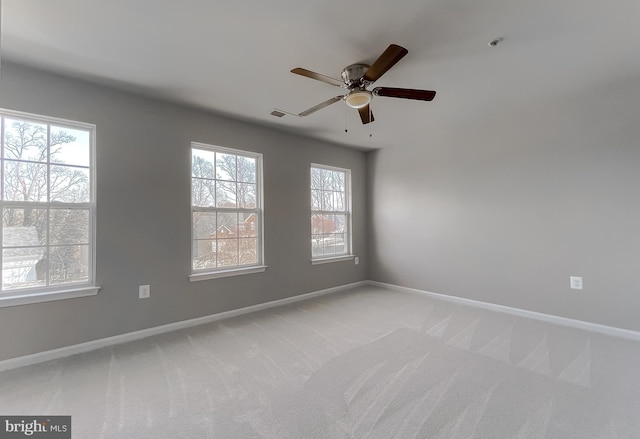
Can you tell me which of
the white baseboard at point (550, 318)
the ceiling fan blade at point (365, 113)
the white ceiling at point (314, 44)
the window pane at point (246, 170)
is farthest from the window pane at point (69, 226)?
the white baseboard at point (550, 318)

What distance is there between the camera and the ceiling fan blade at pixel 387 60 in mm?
1707

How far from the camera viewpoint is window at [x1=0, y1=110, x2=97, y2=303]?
230 cm

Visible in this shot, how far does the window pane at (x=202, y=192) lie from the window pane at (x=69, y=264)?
111cm

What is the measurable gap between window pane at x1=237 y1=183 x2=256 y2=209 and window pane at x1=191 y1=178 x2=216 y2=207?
344 mm

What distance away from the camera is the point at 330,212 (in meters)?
4.69

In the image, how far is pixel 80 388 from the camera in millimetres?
1944

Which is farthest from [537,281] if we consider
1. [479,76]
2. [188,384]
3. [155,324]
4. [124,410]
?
[155,324]

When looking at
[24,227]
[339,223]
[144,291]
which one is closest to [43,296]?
[24,227]

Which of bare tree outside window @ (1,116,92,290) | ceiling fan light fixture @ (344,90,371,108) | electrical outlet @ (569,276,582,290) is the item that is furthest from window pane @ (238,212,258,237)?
electrical outlet @ (569,276,582,290)

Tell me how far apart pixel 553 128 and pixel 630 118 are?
1.94ft

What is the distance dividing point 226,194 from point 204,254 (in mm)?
791

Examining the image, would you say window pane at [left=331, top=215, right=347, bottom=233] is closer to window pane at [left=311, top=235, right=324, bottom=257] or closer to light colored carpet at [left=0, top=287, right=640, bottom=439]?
window pane at [left=311, top=235, right=324, bottom=257]

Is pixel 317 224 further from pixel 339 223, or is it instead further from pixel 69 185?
pixel 69 185

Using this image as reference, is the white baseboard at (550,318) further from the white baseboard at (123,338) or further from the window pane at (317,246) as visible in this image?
the white baseboard at (123,338)
